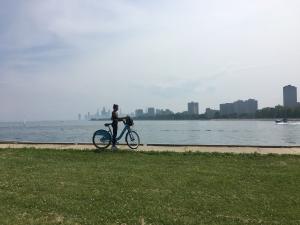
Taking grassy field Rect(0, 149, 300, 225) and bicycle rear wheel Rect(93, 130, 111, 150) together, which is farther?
bicycle rear wheel Rect(93, 130, 111, 150)

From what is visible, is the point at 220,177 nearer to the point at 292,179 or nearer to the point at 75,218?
the point at 292,179

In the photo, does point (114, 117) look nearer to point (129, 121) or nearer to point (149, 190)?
point (129, 121)

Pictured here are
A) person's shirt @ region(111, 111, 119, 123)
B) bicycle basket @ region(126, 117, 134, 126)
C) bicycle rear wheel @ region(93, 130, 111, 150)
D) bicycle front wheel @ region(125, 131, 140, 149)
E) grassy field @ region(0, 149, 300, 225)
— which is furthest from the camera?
bicycle basket @ region(126, 117, 134, 126)

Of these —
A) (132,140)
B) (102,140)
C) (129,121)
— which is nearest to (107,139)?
(102,140)

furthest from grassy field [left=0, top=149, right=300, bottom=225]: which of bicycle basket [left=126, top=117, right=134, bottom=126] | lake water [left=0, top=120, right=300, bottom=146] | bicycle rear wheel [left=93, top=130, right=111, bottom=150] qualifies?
lake water [left=0, top=120, right=300, bottom=146]

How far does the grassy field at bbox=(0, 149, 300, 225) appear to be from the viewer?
318 inches

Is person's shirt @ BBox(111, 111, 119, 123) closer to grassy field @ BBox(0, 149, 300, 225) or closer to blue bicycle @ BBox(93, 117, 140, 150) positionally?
blue bicycle @ BBox(93, 117, 140, 150)

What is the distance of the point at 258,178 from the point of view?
11469 millimetres

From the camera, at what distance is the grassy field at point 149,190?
808 cm

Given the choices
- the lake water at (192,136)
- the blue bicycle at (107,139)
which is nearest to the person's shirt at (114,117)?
the blue bicycle at (107,139)

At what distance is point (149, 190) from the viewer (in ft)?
32.4

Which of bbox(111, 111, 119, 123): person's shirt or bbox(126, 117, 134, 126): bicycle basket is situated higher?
bbox(111, 111, 119, 123): person's shirt

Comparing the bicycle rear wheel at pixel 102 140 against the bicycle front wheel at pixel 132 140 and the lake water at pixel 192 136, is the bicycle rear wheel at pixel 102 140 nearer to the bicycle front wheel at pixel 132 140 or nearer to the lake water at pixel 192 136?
the bicycle front wheel at pixel 132 140

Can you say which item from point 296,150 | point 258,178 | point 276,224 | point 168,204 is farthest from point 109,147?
point 276,224
